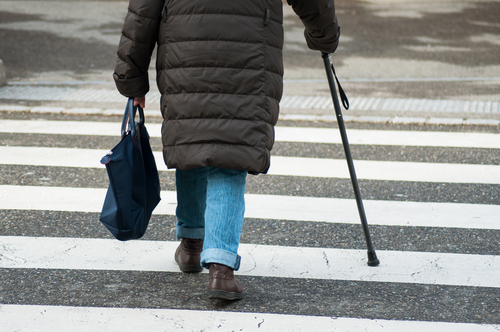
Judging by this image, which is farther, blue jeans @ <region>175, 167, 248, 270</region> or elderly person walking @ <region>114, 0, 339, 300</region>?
blue jeans @ <region>175, 167, 248, 270</region>

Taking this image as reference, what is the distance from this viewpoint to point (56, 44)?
10.1 meters

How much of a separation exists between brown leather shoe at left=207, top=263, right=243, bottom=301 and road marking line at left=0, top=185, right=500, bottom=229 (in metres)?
1.26

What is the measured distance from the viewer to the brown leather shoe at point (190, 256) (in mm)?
3373

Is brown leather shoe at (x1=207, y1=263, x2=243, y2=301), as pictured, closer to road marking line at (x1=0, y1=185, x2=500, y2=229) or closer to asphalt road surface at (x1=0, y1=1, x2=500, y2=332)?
asphalt road surface at (x1=0, y1=1, x2=500, y2=332)

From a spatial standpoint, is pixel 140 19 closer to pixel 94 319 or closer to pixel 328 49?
pixel 328 49

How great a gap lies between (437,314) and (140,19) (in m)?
1.85

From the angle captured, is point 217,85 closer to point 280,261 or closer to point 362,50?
point 280,261

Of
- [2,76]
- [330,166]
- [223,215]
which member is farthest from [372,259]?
[2,76]

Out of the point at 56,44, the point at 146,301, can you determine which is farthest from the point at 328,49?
the point at 56,44

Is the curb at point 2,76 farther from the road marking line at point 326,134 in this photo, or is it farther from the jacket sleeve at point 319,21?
the jacket sleeve at point 319,21

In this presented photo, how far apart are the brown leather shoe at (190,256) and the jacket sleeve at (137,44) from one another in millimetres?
799

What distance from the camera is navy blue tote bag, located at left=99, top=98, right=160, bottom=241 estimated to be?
3059mm

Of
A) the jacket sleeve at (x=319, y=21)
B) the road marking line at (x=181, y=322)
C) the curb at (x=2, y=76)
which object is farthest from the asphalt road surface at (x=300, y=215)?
the jacket sleeve at (x=319, y=21)

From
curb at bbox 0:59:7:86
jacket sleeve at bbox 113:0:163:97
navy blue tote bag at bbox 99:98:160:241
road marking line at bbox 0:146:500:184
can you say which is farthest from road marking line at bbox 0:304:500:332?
curb at bbox 0:59:7:86
